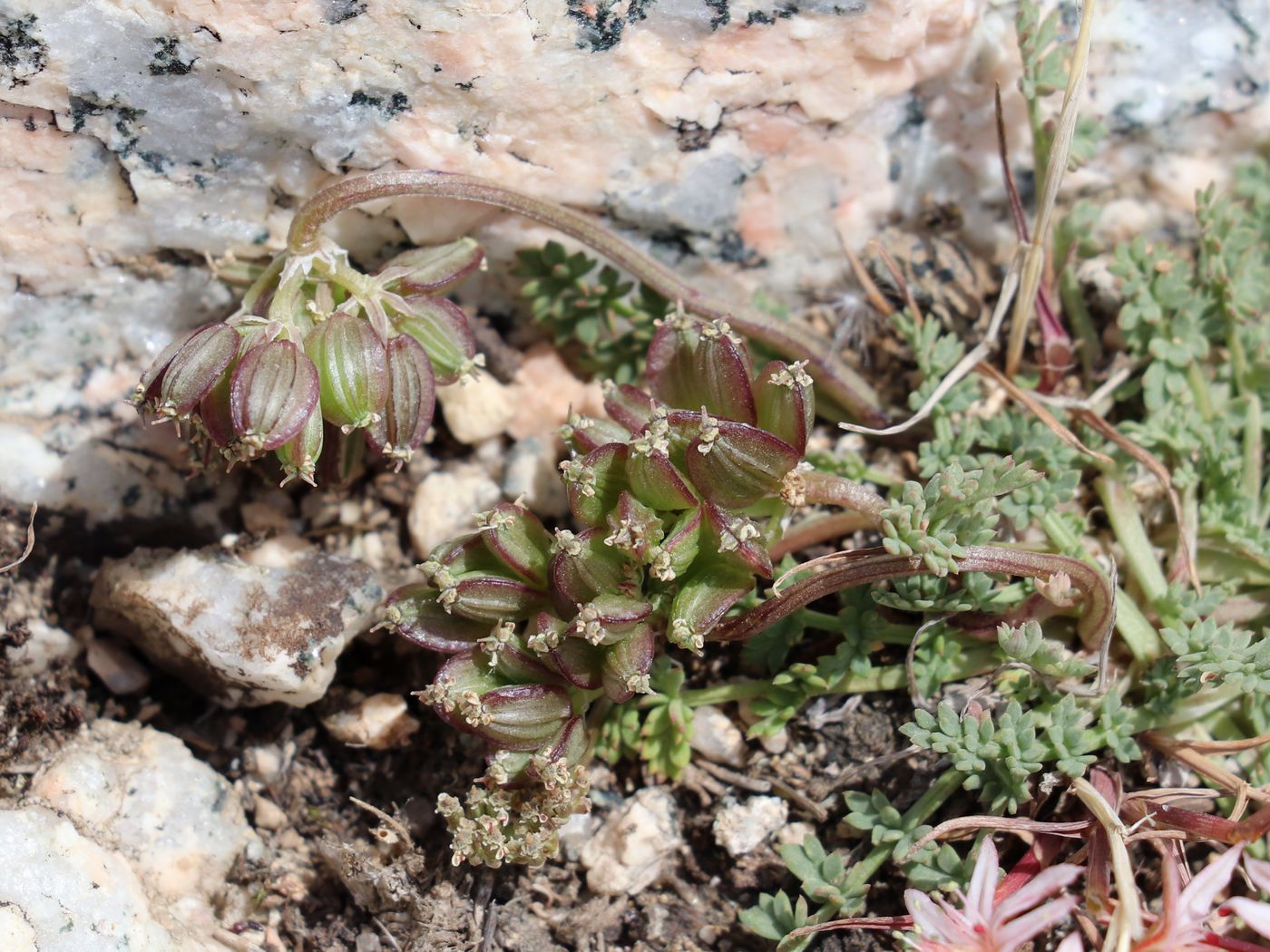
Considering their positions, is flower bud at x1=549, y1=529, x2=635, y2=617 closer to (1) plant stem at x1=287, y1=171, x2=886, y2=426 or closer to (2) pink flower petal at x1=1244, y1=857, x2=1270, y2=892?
(1) plant stem at x1=287, y1=171, x2=886, y2=426

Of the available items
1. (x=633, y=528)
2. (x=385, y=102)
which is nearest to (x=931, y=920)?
(x=633, y=528)

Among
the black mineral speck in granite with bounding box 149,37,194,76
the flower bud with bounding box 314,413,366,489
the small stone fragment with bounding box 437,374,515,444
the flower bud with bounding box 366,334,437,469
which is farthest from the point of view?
the small stone fragment with bounding box 437,374,515,444

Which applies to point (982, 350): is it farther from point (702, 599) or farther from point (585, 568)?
point (585, 568)

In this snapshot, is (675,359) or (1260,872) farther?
(675,359)

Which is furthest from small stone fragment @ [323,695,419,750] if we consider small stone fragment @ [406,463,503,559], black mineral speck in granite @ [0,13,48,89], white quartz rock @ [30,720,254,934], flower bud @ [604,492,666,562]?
black mineral speck in granite @ [0,13,48,89]

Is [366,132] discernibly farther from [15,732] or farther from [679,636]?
[15,732]

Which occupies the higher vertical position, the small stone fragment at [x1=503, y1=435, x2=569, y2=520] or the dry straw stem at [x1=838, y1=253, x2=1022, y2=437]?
the dry straw stem at [x1=838, y1=253, x2=1022, y2=437]
